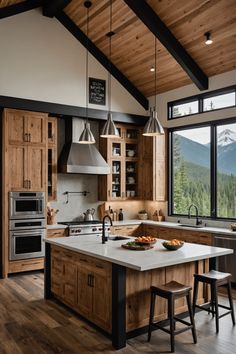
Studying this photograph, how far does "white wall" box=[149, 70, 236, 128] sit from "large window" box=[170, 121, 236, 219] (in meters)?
0.20

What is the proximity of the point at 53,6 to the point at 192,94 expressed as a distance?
3103 mm

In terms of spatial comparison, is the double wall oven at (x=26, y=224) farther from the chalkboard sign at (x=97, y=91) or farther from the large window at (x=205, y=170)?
the large window at (x=205, y=170)

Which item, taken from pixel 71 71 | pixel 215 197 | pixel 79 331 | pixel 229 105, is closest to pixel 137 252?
pixel 79 331

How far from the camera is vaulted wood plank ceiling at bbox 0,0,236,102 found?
5512mm

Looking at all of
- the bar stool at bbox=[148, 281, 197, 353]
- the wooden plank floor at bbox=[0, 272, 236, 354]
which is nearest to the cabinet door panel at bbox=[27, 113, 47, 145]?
the wooden plank floor at bbox=[0, 272, 236, 354]

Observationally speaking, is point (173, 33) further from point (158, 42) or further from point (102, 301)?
point (102, 301)

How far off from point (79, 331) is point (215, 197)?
3.89m

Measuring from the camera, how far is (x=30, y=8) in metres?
6.55

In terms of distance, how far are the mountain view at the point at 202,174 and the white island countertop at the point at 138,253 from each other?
233 centimetres

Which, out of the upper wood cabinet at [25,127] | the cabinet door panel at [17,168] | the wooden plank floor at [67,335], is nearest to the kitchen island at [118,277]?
the wooden plank floor at [67,335]

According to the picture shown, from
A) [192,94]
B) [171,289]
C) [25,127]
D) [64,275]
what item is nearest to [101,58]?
[192,94]

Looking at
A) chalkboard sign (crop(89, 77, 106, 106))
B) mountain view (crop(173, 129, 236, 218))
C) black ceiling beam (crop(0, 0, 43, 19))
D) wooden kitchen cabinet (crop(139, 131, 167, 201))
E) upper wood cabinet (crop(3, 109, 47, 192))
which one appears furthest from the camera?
wooden kitchen cabinet (crop(139, 131, 167, 201))

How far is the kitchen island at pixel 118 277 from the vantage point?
3533 millimetres

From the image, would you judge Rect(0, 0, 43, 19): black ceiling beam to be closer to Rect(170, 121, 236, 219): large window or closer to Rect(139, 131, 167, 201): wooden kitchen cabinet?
Rect(139, 131, 167, 201): wooden kitchen cabinet
